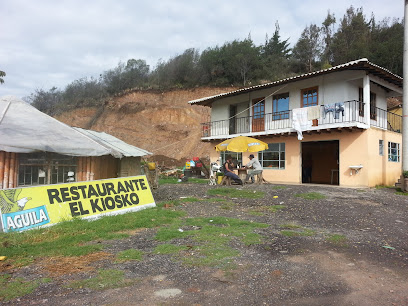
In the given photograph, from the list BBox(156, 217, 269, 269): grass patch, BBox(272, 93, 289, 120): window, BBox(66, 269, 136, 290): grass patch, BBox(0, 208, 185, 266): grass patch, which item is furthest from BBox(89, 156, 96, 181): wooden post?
BBox(272, 93, 289, 120): window

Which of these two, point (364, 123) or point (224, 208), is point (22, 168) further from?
point (364, 123)

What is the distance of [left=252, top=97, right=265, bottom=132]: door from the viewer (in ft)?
59.3

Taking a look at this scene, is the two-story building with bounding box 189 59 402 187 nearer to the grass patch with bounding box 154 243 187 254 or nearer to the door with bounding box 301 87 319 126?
the door with bounding box 301 87 319 126

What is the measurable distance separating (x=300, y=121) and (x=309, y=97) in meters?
1.75

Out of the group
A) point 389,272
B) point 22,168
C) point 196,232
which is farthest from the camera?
point 22,168

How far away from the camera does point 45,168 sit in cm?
771

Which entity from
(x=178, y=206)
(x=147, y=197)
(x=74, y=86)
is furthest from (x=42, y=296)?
(x=74, y=86)

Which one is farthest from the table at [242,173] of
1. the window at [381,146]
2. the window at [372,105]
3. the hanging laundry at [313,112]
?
the window at [381,146]

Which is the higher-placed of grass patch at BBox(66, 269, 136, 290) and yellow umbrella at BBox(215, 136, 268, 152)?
yellow umbrella at BBox(215, 136, 268, 152)

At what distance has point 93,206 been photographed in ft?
21.8

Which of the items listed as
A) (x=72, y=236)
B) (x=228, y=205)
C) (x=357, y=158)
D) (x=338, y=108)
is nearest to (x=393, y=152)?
(x=357, y=158)

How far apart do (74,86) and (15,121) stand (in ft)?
130

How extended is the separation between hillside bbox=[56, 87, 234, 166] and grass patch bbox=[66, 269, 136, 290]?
26.2 m

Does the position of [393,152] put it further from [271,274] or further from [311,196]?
[271,274]
